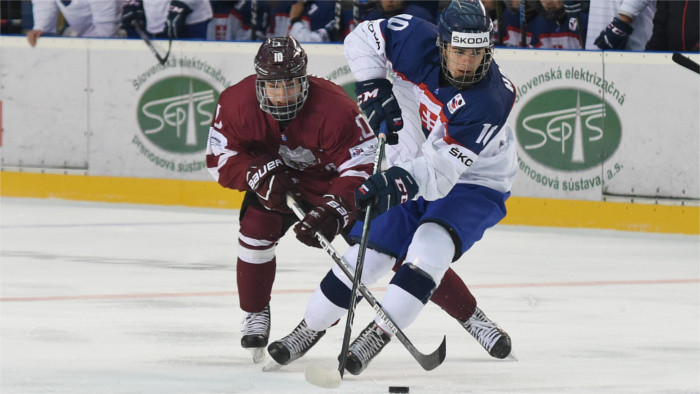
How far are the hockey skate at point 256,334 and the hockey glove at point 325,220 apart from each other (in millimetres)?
372

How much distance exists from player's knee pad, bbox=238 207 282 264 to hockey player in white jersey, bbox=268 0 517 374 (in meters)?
0.29

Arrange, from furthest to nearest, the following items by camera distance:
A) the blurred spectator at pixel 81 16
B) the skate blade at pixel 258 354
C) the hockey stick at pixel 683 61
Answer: the blurred spectator at pixel 81 16 < the hockey stick at pixel 683 61 < the skate blade at pixel 258 354

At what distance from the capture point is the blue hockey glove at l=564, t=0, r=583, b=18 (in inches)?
314

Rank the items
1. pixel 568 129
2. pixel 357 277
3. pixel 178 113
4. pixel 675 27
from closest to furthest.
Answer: pixel 357 277, pixel 675 27, pixel 568 129, pixel 178 113

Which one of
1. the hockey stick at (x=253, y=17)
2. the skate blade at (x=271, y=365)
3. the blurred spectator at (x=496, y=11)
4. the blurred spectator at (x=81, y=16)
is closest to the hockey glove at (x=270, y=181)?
the skate blade at (x=271, y=365)

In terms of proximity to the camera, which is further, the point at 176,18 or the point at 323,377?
the point at 176,18

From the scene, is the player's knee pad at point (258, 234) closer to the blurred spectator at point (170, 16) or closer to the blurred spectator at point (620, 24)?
the blurred spectator at point (620, 24)

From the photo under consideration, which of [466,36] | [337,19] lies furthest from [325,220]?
[337,19]

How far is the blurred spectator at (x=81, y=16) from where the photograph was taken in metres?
9.35

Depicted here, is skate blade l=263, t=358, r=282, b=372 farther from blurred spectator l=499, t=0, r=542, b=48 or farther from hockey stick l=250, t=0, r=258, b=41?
hockey stick l=250, t=0, r=258, b=41

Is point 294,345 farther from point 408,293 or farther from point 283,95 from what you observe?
point 283,95

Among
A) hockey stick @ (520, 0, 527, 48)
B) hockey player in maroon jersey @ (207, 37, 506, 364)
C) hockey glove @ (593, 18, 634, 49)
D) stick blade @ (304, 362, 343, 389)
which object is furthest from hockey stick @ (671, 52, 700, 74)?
hockey stick @ (520, 0, 527, 48)

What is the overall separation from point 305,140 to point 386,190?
55 cm

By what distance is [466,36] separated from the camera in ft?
12.9
